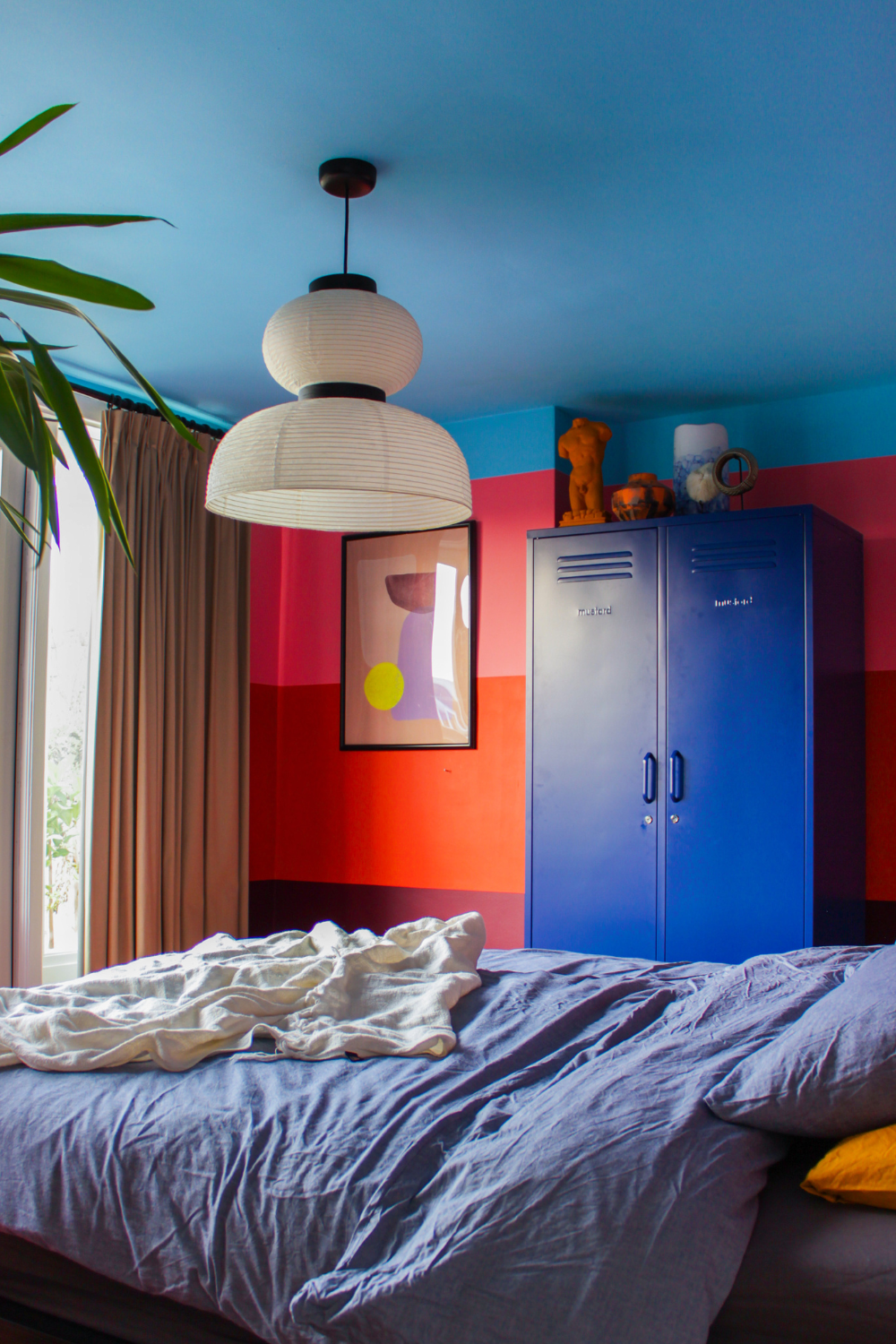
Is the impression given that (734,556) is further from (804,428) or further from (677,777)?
(804,428)

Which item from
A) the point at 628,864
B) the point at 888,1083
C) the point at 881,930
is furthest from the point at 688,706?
the point at 888,1083

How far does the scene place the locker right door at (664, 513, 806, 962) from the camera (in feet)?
11.3

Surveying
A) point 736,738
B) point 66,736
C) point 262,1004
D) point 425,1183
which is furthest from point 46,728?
point 425,1183

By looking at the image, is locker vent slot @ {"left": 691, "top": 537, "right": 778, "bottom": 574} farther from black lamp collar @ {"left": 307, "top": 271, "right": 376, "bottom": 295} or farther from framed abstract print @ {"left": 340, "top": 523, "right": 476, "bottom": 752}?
black lamp collar @ {"left": 307, "top": 271, "right": 376, "bottom": 295}

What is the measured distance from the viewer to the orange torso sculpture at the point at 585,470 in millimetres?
4074

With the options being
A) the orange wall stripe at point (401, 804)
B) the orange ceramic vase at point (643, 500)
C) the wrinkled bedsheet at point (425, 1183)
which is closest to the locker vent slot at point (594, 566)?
the orange ceramic vase at point (643, 500)

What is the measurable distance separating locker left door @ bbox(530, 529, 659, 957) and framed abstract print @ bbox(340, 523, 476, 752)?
57 centimetres

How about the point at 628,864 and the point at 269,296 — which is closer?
the point at 269,296

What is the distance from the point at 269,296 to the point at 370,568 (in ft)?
5.23

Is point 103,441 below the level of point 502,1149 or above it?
above

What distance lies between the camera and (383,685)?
4.66 m

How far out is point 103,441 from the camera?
13.2 ft

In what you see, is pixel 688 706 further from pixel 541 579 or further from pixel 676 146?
pixel 676 146

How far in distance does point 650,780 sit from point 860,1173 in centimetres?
231
